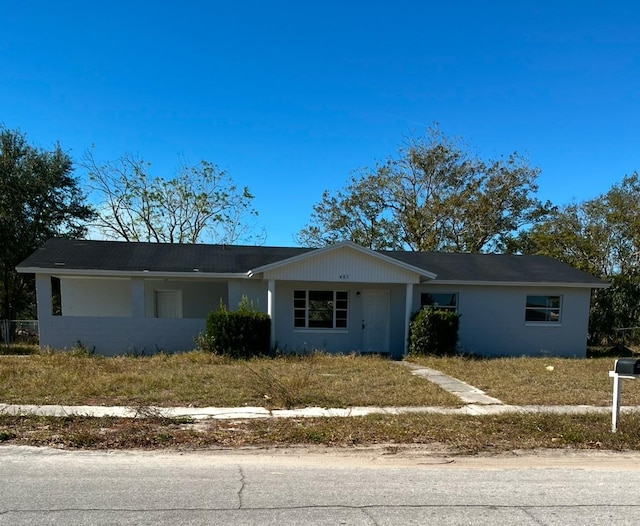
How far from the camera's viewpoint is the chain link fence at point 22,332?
16.6 metres

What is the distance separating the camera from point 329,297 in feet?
52.9

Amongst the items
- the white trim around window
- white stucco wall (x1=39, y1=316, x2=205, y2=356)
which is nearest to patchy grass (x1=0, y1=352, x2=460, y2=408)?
white stucco wall (x1=39, y1=316, x2=205, y2=356)

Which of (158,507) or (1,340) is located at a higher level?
(158,507)

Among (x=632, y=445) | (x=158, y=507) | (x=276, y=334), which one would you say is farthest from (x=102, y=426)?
(x=276, y=334)

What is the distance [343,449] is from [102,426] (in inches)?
131

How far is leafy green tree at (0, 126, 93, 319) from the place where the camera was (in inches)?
810

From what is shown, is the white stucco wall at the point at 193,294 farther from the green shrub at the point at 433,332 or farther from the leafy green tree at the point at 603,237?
the leafy green tree at the point at 603,237

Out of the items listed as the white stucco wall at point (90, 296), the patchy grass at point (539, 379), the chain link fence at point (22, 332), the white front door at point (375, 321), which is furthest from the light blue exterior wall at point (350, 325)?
the chain link fence at point (22, 332)

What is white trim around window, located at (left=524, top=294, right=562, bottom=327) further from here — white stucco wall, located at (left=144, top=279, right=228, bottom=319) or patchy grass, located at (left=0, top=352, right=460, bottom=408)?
white stucco wall, located at (left=144, top=279, right=228, bottom=319)

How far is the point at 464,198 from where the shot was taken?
97.2ft

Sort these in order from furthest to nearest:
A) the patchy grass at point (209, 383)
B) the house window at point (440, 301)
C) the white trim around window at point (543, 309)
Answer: the white trim around window at point (543, 309) → the house window at point (440, 301) → the patchy grass at point (209, 383)

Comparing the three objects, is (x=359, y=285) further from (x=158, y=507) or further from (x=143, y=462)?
(x=158, y=507)

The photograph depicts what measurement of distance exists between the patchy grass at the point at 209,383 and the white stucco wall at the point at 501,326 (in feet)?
15.4

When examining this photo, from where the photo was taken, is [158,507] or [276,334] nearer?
[158,507]
